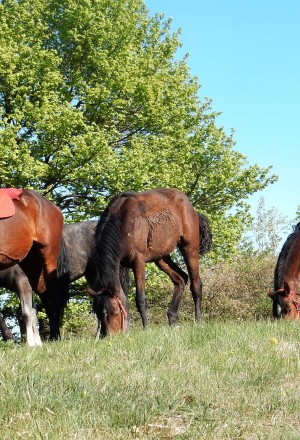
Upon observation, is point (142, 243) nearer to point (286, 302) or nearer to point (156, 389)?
point (286, 302)

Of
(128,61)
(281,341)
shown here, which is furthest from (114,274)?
(128,61)

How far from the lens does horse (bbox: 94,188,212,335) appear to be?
994cm

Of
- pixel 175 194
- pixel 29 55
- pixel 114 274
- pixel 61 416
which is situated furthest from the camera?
pixel 29 55

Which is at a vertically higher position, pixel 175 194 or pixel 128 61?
pixel 128 61

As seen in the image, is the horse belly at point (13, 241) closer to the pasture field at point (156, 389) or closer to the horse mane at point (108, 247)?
the horse mane at point (108, 247)

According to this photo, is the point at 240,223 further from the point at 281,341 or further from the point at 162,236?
the point at 281,341

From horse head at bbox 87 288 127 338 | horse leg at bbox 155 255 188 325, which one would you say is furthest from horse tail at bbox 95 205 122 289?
horse leg at bbox 155 255 188 325

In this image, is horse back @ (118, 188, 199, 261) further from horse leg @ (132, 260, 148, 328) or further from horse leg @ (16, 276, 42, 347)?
horse leg @ (16, 276, 42, 347)

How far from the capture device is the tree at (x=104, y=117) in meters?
22.4

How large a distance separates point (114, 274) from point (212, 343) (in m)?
3.35

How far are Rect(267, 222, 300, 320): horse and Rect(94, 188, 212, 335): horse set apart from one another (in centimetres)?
151

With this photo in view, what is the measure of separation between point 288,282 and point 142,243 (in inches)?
120

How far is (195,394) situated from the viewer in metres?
5.06

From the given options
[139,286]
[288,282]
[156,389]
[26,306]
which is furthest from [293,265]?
[156,389]
